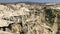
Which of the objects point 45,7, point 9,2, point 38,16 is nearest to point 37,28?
point 38,16

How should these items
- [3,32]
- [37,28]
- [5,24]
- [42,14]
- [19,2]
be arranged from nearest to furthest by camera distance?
1. [3,32]
2. [5,24]
3. [37,28]
4. [42,14]
5. [19,2]

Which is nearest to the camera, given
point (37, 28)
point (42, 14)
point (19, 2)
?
point (37, 28)

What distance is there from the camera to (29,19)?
6.87 meters

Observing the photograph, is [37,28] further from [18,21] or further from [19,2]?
[19,2]

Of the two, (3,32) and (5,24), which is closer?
(3,32)

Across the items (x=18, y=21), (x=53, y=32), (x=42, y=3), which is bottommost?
(x=53, y=32)

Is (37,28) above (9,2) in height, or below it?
below

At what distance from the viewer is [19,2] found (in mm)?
7871

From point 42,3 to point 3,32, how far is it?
8.86 ft

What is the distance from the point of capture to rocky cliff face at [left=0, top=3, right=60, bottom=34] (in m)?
6.27

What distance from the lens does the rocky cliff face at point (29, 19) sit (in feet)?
20.6

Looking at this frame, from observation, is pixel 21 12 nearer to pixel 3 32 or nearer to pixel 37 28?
pixel 37 28

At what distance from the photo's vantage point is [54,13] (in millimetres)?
7598

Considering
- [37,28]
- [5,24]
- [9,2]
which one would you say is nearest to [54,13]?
[37,28]
